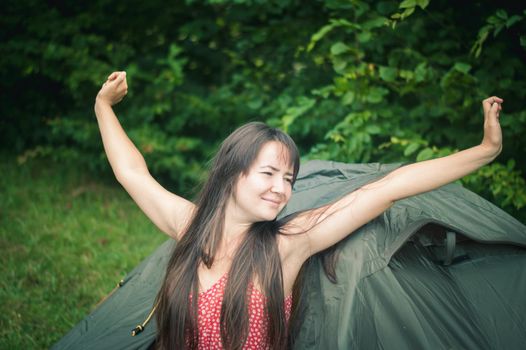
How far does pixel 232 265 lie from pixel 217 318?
0.19 meters

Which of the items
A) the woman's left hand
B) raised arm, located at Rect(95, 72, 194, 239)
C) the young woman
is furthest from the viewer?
raised arm, located at Rect(95, 72, 194, 239)

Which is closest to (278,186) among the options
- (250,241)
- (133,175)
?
(250,241)

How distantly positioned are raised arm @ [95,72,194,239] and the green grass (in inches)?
49.4

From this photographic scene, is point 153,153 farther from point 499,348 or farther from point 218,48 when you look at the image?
point 499,348

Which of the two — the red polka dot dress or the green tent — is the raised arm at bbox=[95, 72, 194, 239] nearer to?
the red polka dot dress

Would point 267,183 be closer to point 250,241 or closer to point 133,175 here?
point 250,241

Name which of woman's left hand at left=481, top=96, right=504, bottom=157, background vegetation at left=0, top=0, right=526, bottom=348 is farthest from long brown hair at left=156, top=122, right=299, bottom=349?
background vegetation at left=0, top=0, right=526, bottom=348

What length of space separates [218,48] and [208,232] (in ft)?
11.0

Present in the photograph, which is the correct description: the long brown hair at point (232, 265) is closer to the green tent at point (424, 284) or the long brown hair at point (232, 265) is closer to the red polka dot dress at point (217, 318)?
the red polka dot dress at point (217, 318)

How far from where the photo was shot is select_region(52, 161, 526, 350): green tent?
1868mm

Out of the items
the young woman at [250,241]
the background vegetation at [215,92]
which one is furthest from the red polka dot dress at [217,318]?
the background vegetation at [215,92]

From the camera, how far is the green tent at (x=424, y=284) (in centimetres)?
187

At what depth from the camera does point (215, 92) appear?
4945 millimetres

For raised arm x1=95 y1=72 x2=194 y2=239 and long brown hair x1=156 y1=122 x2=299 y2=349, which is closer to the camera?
long brown hair x1=156 y1=122 x2=299 y2=349
